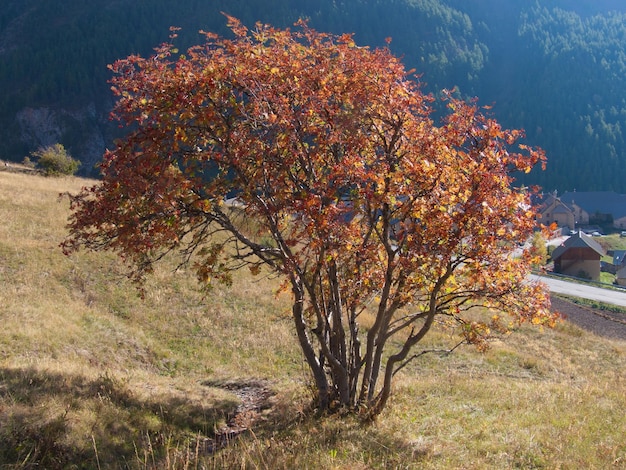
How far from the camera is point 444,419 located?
26.4ft

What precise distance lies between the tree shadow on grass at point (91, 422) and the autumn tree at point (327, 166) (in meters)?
2.21

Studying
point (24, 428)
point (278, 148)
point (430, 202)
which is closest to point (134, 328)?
point (24, 428)

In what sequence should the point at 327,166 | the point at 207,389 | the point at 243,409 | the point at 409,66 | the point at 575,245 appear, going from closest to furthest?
the point at 327,166, the point at 243,409, the point at 207,389, the point at 575,245, the point at 409,66

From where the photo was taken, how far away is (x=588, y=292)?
48.0 meters

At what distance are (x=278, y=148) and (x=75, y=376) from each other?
5116 millimetres

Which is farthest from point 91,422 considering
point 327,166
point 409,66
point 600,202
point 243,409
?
Answer: point 409,66

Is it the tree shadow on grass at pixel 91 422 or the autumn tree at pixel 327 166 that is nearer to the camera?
the tree shadow on grass at pixel 91 422

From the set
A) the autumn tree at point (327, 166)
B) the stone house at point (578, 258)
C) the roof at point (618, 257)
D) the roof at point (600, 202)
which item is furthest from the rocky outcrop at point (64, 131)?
the autumn tree at point (327, 166)

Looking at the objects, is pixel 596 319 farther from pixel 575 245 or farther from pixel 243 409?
pixel 575 245

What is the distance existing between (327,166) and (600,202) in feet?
385

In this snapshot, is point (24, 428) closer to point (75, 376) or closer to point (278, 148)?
point (75, 376)

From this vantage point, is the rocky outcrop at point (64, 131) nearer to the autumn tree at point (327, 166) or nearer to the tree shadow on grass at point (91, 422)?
the tree shadow on grass at point (91, 422)

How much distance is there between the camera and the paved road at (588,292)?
44.2 m

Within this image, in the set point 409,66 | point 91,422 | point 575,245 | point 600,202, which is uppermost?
point 409,66
